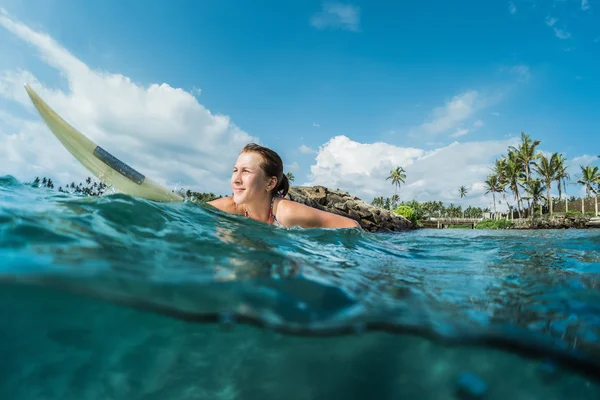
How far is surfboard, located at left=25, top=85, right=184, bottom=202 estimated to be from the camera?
4543mm

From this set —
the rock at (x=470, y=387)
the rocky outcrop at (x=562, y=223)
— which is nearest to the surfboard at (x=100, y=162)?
A: the rock at (x=470, y=387)

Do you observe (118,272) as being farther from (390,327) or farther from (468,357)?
(468,357)

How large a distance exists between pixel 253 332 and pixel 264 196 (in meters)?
2.58

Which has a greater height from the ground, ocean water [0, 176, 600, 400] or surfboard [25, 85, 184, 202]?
surfboard [25, 85, 184, 202]

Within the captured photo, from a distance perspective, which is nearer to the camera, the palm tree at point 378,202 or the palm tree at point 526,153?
the palm tree at point 526,153

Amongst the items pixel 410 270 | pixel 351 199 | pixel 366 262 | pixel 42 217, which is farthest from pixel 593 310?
pixel 351 199

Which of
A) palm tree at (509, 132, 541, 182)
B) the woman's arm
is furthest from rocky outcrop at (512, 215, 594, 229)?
the woman's arm

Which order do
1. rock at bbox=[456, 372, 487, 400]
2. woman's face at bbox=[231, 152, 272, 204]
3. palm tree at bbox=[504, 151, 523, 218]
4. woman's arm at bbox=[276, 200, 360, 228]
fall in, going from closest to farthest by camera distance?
rock at bbox=[456, 372, 487, 400] < woman's face at bbox=[231, 152, 272, 204] < woman's arm at bbox=[276, 200, 360, 228] < palm tree at bbox=[504, 151, 523, 218]

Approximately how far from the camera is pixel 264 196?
13.9 feet

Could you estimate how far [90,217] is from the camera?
2646mm

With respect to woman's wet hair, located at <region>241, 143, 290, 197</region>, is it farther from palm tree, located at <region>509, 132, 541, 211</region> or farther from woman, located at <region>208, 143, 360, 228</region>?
palm tree, located at <region>509, 132, 541, 211</region>

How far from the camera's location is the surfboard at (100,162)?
179 inches

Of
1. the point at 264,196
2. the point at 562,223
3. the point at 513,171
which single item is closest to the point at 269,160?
the point at 264,196

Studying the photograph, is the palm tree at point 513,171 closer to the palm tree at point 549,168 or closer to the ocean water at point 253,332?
the palm tree at point 549,168
